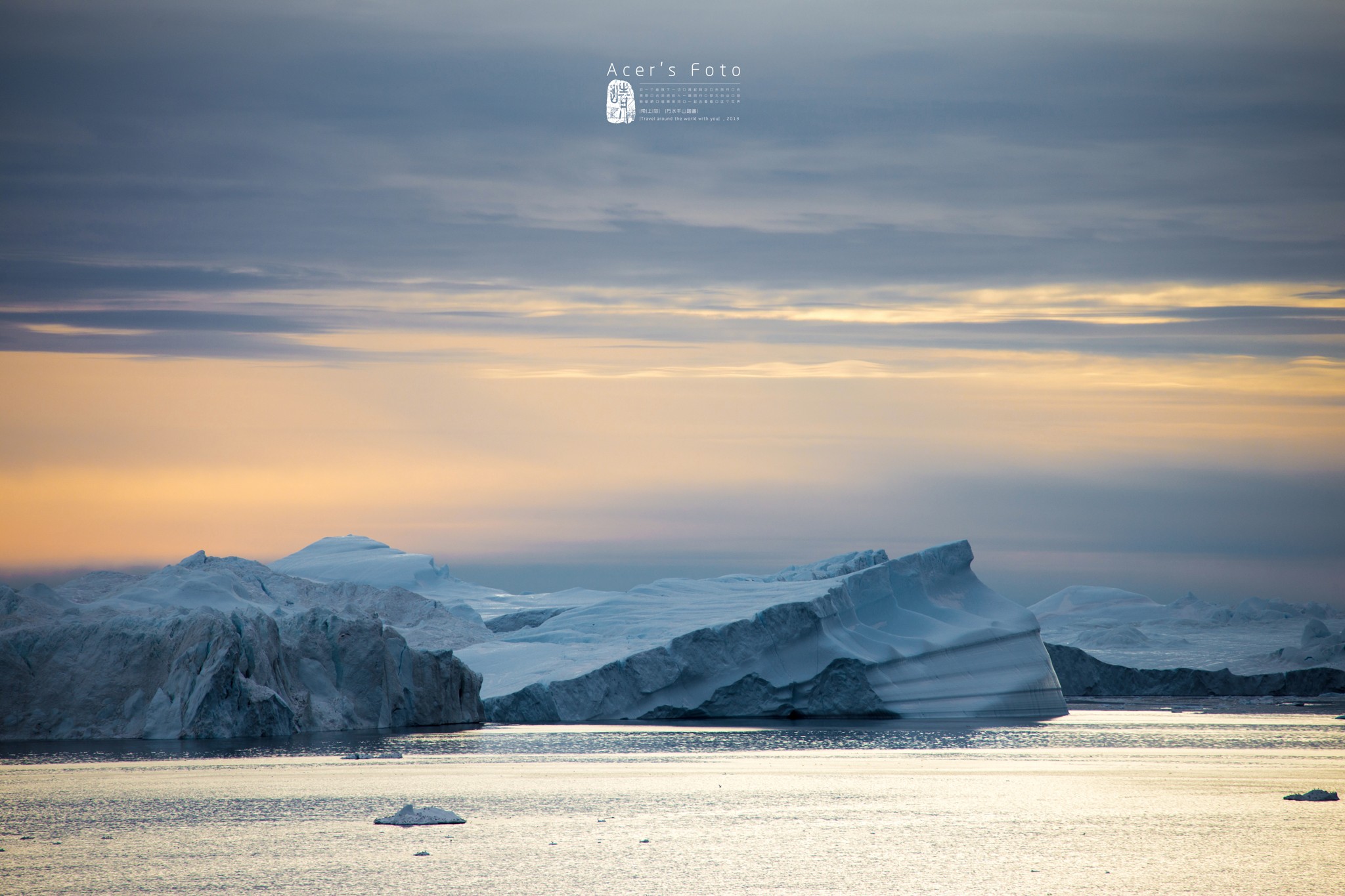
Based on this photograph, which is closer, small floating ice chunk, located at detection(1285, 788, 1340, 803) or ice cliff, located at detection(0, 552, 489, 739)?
small floating ice chunk, located at detection(1285, 788, 1340, 803)

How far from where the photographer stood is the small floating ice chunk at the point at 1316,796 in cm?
1973

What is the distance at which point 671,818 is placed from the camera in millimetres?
18500

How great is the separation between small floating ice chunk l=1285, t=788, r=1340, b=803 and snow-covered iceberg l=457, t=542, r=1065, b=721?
1720cm

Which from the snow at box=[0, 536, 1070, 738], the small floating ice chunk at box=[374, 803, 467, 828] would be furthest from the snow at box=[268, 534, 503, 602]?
the small floating ice chunk at box=[374, 803, 467, 828]

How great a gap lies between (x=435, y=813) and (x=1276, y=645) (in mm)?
53736

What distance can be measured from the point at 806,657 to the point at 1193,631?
137ft

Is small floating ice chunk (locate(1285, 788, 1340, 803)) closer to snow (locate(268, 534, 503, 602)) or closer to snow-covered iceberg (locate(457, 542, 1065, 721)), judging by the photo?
snow-covered iceberg (locate(457, 542, 1065, 721))

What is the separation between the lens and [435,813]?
17797mm

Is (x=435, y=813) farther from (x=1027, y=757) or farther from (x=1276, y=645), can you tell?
(x=1276, y=645)

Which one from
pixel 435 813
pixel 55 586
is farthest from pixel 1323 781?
pixel 55 586

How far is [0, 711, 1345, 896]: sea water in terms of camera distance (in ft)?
46.2

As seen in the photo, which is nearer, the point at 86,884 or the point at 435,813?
the point at 86,884

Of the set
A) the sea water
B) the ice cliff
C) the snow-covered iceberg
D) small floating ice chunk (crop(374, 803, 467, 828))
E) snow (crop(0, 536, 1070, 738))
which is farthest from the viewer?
the snow-covered iceberg

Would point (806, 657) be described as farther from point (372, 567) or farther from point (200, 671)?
point (372, 567)
